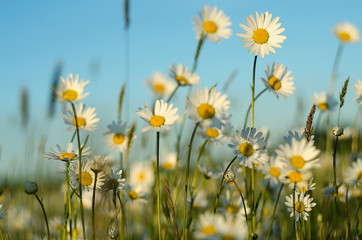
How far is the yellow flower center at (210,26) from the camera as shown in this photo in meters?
2.61

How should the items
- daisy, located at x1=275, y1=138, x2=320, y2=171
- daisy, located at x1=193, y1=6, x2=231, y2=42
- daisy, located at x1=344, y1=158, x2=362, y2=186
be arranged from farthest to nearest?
daisy, located at x1=193, y1=6, x2=231, y2=42
daisy, located at x1=344, y1=158, x2=362, y2=186
daisy, located at x1=275, y1=138, x2=320, y2=171

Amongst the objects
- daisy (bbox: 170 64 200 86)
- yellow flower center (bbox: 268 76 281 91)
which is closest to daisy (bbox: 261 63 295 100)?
yellow flower center (bbox: 268 76 281 91)

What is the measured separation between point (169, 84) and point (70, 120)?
1.86 metres

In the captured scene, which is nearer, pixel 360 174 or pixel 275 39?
pixel 275 39

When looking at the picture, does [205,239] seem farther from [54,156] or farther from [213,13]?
[213,13]

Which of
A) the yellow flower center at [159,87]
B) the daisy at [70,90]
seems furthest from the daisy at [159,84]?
the daisy at [70,90]

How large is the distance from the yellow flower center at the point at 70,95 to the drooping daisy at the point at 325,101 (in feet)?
6.13

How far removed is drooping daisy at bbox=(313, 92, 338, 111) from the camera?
107 inches

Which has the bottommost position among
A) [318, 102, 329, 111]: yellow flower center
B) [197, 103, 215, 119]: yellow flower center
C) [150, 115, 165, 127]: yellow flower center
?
[150, 115, 165, 127]: yellow flower center

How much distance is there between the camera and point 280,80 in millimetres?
1735

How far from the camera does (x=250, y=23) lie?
1.53 m

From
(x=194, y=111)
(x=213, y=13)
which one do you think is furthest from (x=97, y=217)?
(x=213, y=13)

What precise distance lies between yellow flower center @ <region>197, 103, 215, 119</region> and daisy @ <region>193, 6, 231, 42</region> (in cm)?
121

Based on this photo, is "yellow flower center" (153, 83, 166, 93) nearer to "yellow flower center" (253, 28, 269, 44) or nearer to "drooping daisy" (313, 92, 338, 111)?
"drooping daisy" (313, 92, 338, 111)
